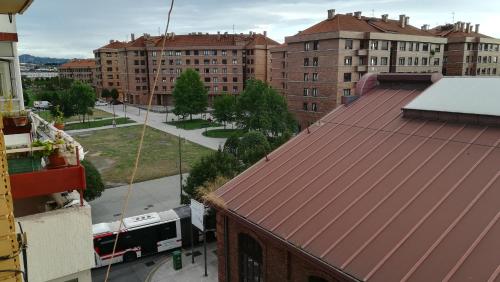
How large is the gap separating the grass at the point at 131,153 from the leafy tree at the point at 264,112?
7619 millimetres

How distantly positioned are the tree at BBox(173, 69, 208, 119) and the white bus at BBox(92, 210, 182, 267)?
47413 mm

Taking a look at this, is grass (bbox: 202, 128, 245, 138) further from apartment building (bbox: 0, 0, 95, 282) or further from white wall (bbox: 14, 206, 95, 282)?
white wall (bbox: 14, 206, 95, 282)

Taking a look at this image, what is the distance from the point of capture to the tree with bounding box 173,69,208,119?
6875 centimetres

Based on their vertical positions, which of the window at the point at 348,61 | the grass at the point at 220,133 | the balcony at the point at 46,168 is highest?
the window at the point at 348,61

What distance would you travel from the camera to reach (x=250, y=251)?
42.9 feet

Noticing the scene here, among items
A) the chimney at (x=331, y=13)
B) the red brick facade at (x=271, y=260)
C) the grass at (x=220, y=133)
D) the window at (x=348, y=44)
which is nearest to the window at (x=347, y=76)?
the window at (x=348, y=44)

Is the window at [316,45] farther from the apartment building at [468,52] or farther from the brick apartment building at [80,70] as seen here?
the brick apartment building at [80,70]

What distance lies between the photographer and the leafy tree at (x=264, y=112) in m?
48.4

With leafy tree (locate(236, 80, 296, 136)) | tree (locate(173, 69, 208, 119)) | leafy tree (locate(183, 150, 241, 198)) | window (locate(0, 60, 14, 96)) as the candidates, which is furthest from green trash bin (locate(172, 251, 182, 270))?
tree (locate(173, 69, 208, 119))

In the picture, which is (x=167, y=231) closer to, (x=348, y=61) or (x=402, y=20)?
(x=348, y=61)

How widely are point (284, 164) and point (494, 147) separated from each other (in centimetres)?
681

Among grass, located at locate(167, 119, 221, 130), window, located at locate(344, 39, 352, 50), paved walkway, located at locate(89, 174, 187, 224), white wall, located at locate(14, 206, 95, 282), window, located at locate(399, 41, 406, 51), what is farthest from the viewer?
grass, located at locate(167, 119, 221, 130)

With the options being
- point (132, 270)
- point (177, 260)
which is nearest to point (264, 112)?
point (177, 260)

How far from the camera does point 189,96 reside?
69.4m
